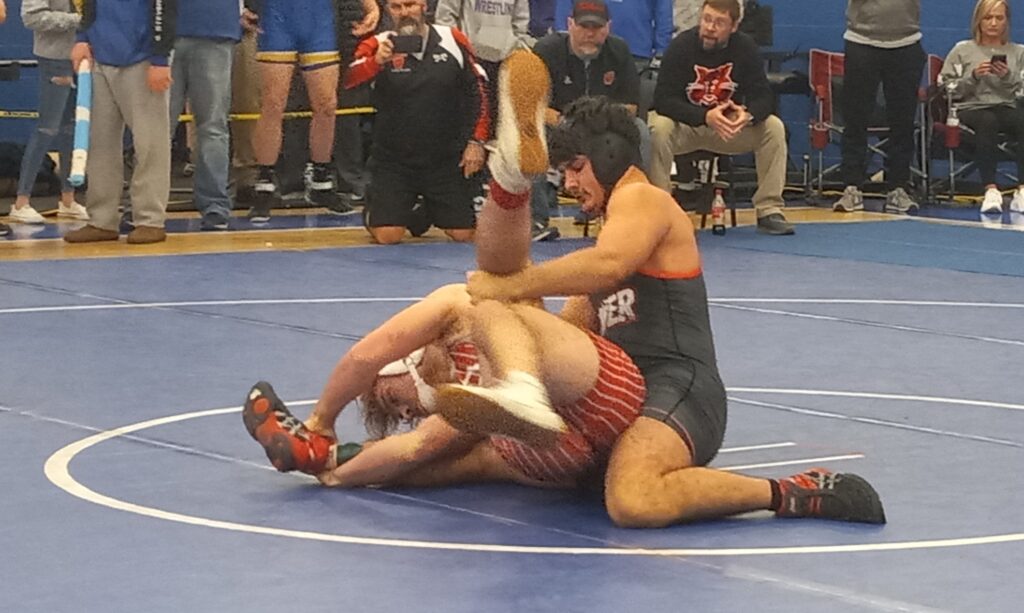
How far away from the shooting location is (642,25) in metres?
14.5

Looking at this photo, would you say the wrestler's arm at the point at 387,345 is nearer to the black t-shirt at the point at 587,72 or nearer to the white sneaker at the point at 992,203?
the black t-shirt at the point at 587,72

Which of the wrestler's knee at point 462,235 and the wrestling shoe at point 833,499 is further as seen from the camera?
the wrestler's knee at point 462,235

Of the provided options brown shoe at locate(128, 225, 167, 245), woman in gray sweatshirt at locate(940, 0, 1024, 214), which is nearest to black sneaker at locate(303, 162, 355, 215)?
brown shoe at locate(128, 225, 167, 245)

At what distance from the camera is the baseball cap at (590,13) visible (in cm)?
1249

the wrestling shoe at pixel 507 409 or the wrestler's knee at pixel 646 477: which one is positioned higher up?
the wrestling shoe at pixel 507 409

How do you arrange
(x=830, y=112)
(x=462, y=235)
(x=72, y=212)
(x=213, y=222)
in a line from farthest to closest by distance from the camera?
(x=830, y=112), (x=72, y=212), (x=213, y=222), (x=462, y=235)

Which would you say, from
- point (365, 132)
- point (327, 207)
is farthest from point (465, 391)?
point (365, 132)

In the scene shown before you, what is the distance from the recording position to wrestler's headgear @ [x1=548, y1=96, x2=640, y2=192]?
5.72 meters

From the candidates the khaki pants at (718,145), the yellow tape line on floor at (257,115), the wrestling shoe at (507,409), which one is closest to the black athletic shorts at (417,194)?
the khaki pants at (718,145)

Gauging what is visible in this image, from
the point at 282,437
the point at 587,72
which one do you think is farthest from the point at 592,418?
the point at 587,72

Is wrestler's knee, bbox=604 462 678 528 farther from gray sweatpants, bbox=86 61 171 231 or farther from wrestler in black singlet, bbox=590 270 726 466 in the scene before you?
gray sweatpants, bbox=86 61 171 231

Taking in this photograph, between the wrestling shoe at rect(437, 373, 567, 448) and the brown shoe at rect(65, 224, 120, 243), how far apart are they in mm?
7297

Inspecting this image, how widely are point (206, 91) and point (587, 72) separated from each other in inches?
96.6

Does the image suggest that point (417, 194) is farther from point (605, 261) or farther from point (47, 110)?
point (605, 261)
